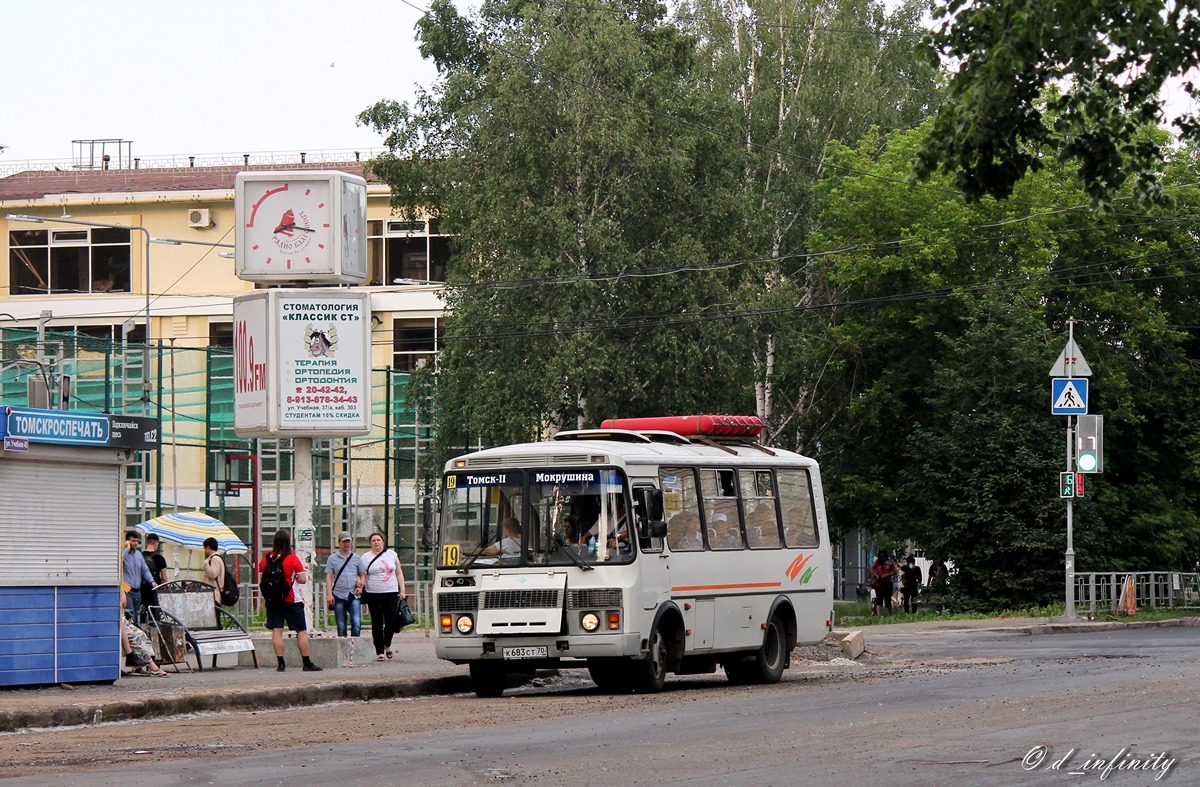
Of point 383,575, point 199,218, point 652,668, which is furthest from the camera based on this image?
point 199,218

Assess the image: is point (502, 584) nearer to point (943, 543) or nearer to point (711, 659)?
point (711, 659)

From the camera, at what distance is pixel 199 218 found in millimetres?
64875

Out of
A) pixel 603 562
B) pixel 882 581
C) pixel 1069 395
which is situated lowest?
pixel 882 581

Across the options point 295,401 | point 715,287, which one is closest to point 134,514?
point 715,287

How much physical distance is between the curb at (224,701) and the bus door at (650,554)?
9.53ft

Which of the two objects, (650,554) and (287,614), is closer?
(650,554)

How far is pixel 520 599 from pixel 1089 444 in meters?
22.1

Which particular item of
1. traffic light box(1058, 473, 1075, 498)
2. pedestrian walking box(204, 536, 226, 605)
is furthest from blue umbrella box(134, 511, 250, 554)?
traffic light box(1058, 473, 1075, 498)

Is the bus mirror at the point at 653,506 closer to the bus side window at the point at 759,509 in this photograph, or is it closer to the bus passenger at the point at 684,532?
the bus passenger at the point at 684,532

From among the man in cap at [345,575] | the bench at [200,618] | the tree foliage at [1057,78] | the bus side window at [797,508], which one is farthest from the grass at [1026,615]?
the tree foliage at [1057,78]

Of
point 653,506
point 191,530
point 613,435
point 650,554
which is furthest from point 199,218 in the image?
point 650,554

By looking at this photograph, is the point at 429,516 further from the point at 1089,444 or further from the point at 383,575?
the point at 1089,444

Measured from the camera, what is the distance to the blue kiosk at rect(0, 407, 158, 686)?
62.1 feet

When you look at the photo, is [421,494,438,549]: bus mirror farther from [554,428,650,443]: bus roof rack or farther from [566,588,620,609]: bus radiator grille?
[566,588,620,609]: bus radiator grille
